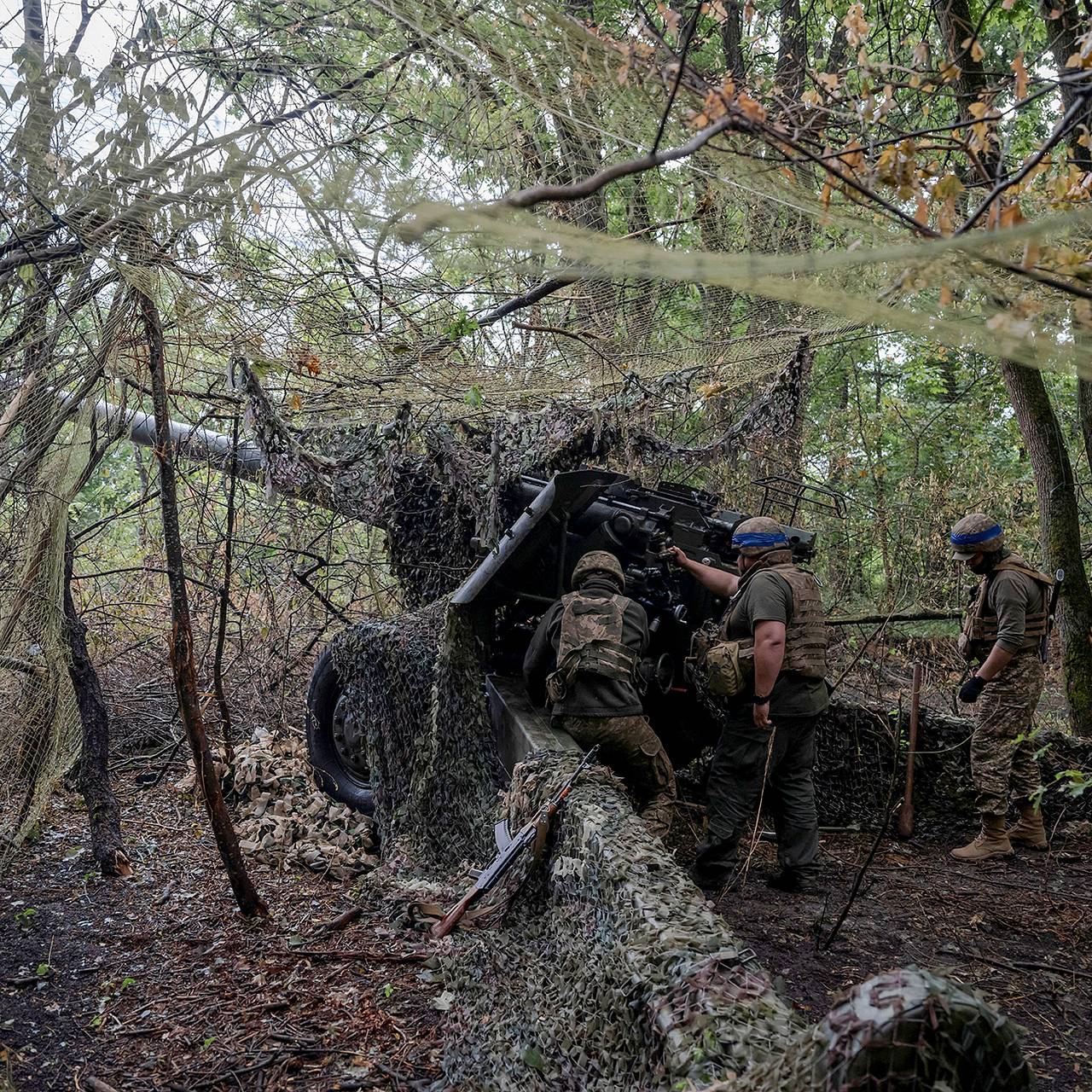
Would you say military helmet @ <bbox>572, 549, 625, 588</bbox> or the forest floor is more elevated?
military helmet @ <bbox>572, 549, 625, 588</bbox>

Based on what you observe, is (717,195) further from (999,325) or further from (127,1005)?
(127,1005)

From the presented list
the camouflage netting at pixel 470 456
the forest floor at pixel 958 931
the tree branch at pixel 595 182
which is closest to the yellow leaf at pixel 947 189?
the tree branch at pixel 595 182

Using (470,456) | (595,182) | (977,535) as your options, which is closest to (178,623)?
(470,456)

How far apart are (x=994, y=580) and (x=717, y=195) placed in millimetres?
3632

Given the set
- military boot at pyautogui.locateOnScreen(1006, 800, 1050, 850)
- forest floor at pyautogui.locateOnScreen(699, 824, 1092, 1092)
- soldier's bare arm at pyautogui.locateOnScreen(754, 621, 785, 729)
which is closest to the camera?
forest floor at pyautogui.locateOnScreen(699, 824, 1092, 1092)

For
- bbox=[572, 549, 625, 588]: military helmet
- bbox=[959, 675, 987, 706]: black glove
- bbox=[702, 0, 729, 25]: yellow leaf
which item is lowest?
bbox=[959, 675, 987, 706]: black glove

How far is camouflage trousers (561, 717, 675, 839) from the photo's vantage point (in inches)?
215

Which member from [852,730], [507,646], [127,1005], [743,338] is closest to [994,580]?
[852,730]

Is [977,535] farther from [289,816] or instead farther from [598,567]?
[289,816]

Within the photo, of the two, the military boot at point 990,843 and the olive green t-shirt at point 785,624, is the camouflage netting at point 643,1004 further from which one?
the military boot at point 990,843

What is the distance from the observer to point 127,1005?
191 inches

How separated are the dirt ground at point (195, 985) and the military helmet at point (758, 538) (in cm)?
304

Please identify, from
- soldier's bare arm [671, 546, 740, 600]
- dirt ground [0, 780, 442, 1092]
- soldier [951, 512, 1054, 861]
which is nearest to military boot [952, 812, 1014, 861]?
soldier [951, 512, 1054, 861]

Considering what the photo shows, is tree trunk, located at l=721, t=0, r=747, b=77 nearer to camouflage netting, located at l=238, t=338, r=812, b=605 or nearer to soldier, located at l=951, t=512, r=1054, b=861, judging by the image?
camouflage netting, located at l=238, t=338, r=812, b=605
